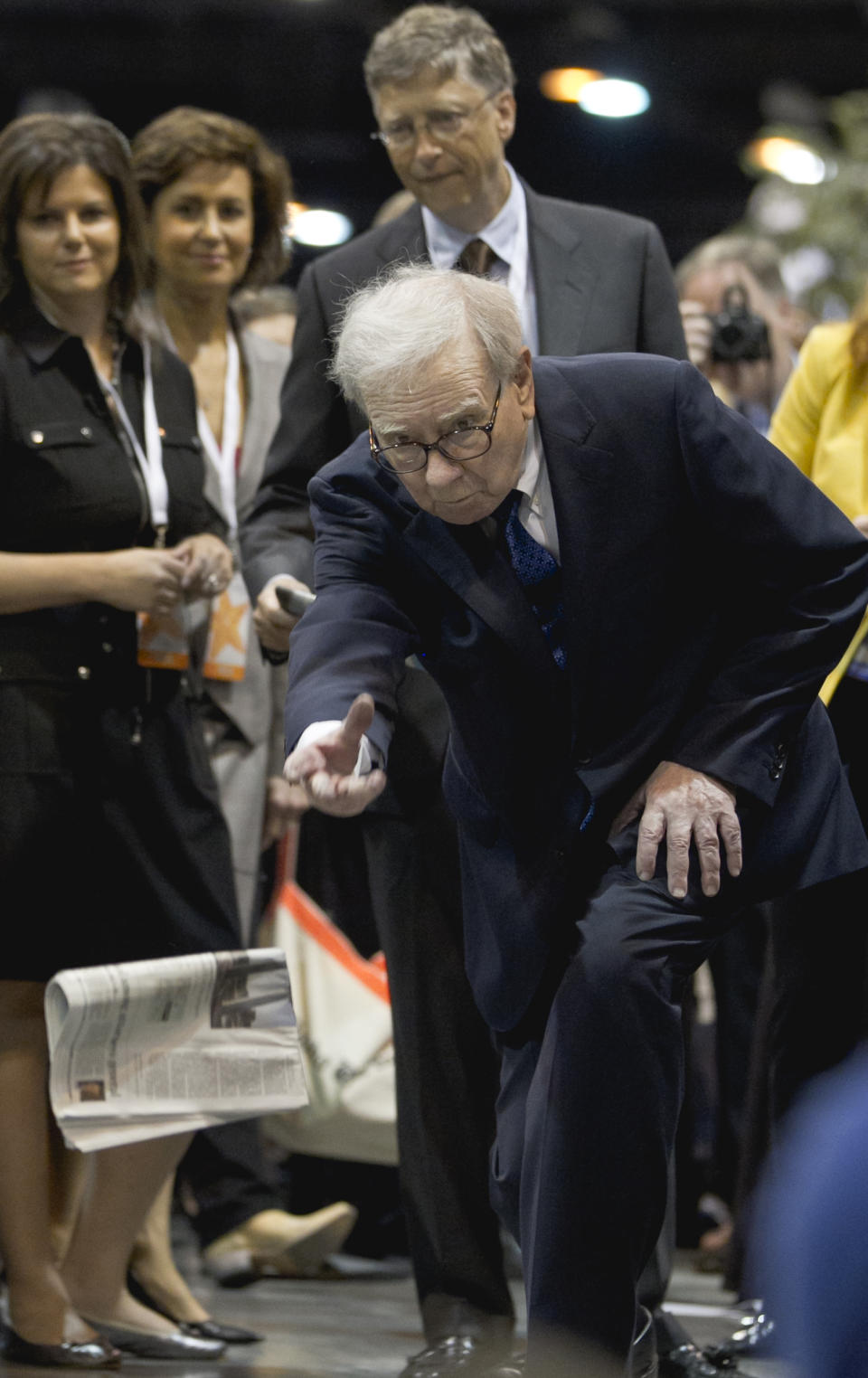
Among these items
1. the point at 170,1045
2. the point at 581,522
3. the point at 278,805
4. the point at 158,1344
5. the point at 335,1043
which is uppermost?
the point at 581,522

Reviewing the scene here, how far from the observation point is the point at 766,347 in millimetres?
4445

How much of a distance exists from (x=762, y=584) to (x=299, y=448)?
116 centimetres

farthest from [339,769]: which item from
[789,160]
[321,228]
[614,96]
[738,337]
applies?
[321,228]

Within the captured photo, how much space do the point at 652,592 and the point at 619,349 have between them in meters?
0.91

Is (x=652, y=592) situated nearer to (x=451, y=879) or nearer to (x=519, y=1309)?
(x=451, y=879)

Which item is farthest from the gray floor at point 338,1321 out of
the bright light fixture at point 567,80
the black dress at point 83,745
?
the bright light fixture at point 567,80

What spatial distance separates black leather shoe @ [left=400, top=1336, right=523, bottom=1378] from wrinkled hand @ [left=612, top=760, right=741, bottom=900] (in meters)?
1.00

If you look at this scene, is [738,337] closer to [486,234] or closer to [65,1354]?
[486,234]

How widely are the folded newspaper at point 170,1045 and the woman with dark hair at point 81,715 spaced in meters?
0.25

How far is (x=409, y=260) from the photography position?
135 inches

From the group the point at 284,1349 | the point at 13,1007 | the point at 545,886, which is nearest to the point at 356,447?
the point at 545,886

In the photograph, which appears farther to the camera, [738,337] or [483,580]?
[738,337]

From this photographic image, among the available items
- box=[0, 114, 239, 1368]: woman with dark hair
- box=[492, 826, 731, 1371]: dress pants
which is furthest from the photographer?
box=[492, 826, 731, 1371]: dress pants

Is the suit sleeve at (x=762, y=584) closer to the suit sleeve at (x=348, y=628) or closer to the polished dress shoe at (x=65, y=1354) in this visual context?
the suit sleeve at (x=348, y=628)
